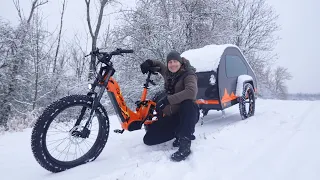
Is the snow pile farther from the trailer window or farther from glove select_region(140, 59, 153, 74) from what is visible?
glove select_region(140, 59, 153, 74)

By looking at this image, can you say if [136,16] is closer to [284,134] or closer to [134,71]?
[134,71]

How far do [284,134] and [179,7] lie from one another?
432 inches

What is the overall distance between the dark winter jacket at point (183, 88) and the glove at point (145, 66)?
1.08 ft

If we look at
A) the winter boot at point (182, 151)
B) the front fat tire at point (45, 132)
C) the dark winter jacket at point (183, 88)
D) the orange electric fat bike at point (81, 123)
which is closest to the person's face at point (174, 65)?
the dark winter jacket at point (183, 88)

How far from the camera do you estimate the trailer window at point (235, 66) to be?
187 inches

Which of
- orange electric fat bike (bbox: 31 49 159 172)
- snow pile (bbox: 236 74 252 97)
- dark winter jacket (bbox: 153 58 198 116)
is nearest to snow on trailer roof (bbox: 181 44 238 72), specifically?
snow pile (bbox: 236 74 252 97)

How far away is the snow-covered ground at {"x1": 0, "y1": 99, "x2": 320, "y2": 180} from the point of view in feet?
6.97

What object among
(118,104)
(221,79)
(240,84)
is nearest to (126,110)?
(118,104)

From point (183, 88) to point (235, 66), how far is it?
2359 mm

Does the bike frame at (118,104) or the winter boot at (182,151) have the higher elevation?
the bike frame at (118,104)

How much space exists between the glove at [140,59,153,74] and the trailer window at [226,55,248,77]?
1890 mm

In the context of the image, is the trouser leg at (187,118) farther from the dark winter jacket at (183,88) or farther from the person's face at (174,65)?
the person's face at (174,65)

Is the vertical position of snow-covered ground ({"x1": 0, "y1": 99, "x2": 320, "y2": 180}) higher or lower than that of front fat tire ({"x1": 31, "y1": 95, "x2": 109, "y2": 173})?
lower

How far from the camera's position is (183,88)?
3.14m
